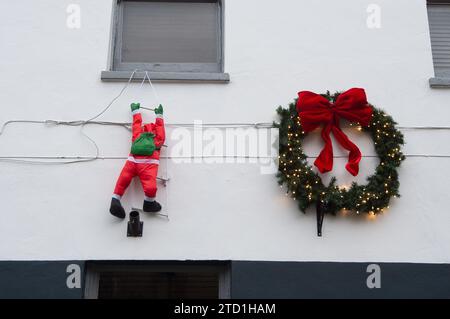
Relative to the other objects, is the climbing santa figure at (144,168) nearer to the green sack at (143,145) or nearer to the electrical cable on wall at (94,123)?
the green sack at (143,145)

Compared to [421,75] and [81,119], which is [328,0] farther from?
[81,119]

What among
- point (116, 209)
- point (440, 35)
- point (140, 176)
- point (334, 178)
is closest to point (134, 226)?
point (116, 209)

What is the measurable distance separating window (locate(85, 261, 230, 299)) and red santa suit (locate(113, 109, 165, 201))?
715mm

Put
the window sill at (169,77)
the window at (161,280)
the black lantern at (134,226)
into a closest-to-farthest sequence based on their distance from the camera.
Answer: the black lantern at (134,226), the window at (161,280), the window sill at (169,77)

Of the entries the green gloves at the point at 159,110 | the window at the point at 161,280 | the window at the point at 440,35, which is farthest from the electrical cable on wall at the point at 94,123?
the window at the point at 161,280

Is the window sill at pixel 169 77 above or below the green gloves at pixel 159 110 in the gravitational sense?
above

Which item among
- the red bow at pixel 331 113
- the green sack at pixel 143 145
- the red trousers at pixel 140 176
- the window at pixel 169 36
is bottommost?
the red trousers at pixel 140 176

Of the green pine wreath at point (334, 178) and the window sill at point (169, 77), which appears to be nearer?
the green pine wreath at point (334, 178)

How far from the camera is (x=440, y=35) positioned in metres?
6.23

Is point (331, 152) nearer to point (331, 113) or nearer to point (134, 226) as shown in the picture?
point (331, 113)

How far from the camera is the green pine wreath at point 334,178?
5211 millimetres

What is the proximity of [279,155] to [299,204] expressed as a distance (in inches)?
20.8

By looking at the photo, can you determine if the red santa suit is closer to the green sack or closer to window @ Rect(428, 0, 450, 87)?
the green sack
